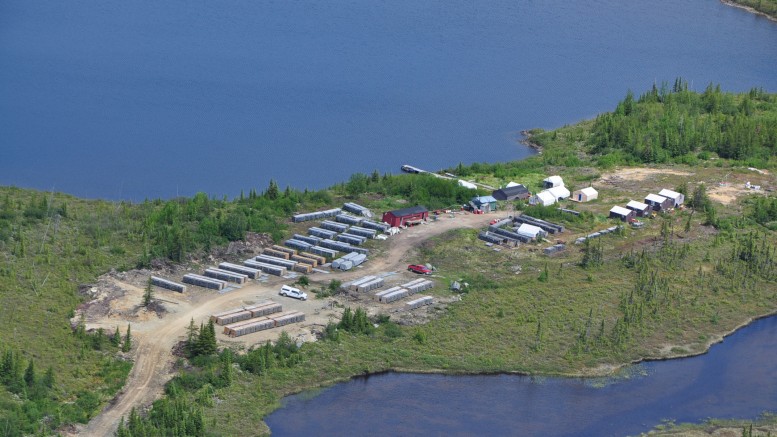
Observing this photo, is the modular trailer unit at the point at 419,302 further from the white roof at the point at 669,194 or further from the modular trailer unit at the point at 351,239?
the white roof at the point at 669,194

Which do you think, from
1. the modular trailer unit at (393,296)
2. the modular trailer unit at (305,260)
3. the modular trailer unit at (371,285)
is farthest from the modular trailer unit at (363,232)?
the modular trailer unit at (393,296)

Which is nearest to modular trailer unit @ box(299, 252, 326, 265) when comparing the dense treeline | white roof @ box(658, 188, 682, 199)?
white roof @ box(658, 188, 682, 199)

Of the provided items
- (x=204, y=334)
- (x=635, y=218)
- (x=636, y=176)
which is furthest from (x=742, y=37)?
(x=204, y=334)

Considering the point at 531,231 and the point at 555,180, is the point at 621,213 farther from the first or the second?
the point at 531,231

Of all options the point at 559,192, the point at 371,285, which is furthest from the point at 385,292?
the point at 559,192

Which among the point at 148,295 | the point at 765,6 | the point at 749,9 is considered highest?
the point at 765,6

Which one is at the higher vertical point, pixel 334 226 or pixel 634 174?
pixel 634 174

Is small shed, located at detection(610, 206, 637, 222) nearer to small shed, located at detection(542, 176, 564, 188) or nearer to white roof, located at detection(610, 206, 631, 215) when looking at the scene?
white roof, located at detection(610, 206, 631, 215)
